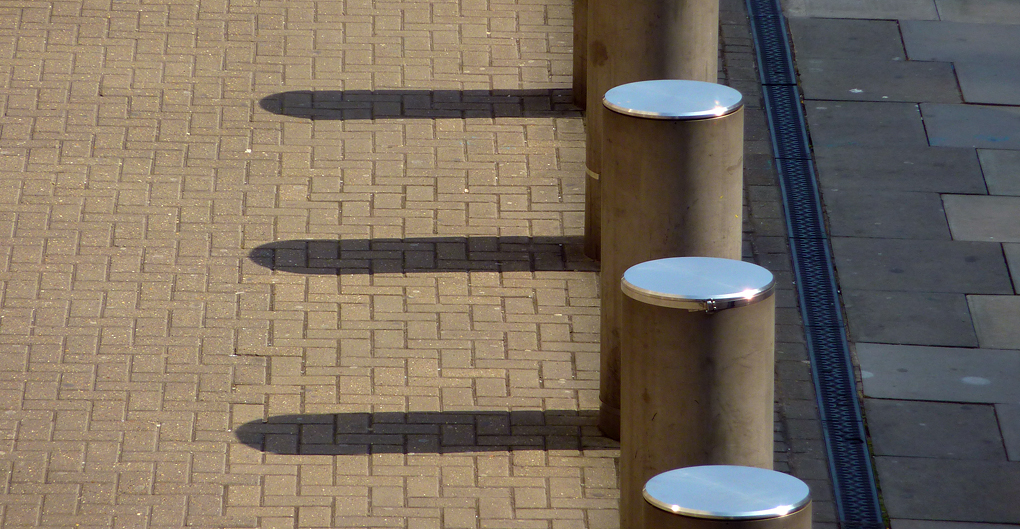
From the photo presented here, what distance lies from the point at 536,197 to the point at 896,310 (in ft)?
6.68

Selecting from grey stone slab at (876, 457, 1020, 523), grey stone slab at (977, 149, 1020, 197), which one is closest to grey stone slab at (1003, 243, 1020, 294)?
grey stone slab at (977, 149, 1020, 197)

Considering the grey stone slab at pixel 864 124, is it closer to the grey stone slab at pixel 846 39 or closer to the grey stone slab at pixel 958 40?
the grey stone slab at pixel 846 39

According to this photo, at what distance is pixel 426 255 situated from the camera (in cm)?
760

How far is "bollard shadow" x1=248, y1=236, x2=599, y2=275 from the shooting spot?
750cm

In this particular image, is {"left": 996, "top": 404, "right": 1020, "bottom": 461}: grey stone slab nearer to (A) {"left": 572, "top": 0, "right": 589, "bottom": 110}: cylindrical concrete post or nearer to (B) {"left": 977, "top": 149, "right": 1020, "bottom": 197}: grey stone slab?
(B) {"left": 977, "top": 149, "right": 1020, "bottom": 197}: grey stone slab

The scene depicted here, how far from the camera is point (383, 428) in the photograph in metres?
6.35

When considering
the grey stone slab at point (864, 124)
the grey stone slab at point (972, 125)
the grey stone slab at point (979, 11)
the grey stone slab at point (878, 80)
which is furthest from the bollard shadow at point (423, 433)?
the grey stone slab at point (979, 11)

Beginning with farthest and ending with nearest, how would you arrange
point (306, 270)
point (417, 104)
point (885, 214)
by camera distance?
point (417, 104) → point (885, 214) → point (306, 270)

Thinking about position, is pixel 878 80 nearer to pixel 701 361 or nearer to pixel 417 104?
pixel 417 104

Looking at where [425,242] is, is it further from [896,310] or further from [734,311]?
[734,311]

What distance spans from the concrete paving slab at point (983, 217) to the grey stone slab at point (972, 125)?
0.61m

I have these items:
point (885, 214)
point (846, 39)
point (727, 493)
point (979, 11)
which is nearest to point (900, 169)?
point (885, 214)

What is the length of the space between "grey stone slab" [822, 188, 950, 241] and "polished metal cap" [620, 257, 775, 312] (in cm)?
330

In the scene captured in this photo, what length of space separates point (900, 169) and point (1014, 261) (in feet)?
3.30
